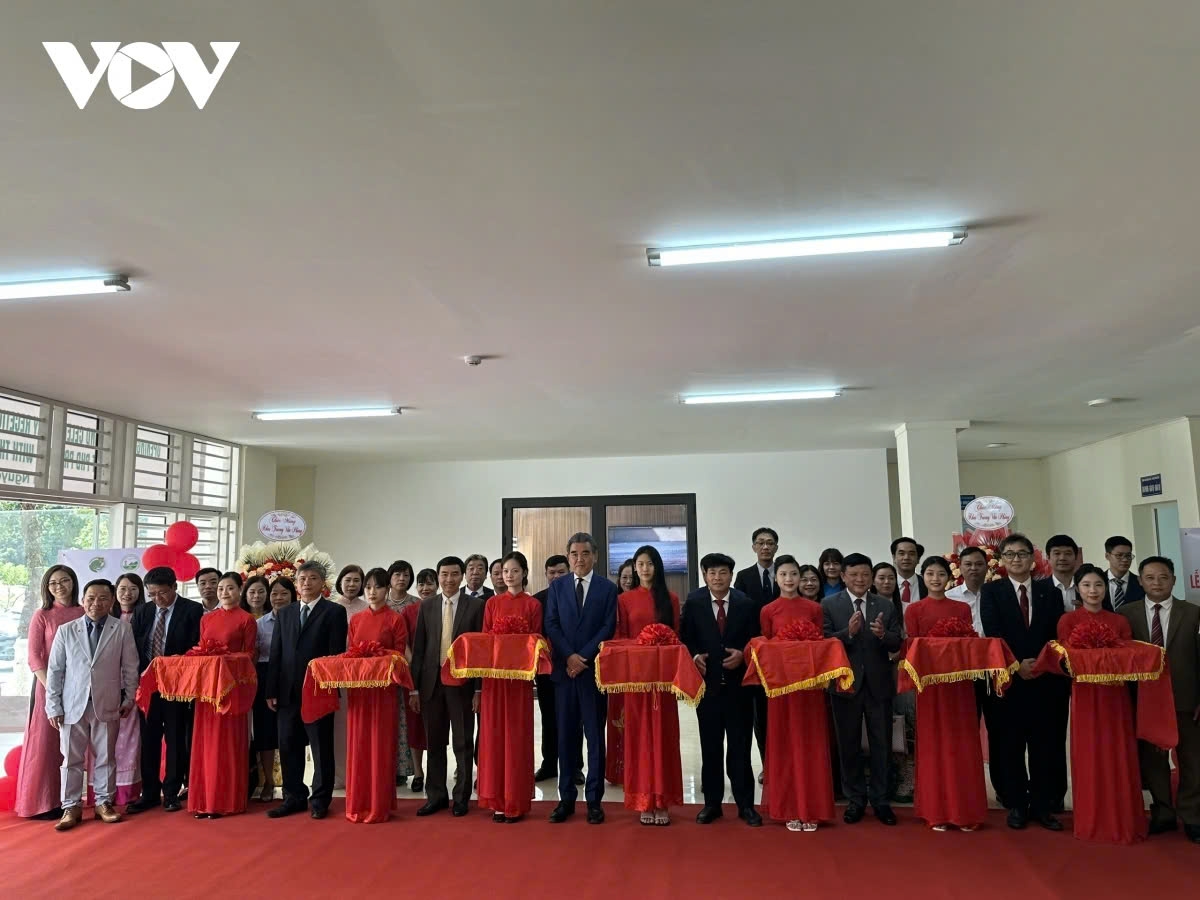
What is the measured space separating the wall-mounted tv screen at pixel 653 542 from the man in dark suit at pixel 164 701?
25.2ft

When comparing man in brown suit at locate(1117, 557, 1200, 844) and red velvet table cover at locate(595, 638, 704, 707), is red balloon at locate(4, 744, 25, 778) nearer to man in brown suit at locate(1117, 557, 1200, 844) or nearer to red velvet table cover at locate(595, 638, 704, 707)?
red velvet table cover at locate(595, 638, 704, 707)

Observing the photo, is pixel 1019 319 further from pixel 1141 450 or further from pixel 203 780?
pixel 1141 450

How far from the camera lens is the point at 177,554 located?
7.36m

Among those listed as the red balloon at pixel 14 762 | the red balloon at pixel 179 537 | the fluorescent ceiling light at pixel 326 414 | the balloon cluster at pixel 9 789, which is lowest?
the balloon cluster at pixel 9 789

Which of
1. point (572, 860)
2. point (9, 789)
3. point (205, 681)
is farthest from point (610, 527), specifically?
point (572, 860)

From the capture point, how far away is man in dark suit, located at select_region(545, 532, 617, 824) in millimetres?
4883

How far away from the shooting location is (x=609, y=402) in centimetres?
842

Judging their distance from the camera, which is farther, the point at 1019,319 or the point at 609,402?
the point at 609,402

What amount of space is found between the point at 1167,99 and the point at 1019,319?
283 centimetres

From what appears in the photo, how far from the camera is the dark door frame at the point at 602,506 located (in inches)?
492

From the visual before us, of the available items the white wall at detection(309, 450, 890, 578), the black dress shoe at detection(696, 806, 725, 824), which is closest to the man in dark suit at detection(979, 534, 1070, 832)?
the black dress shoe at detection(696, 806, 725, 824)

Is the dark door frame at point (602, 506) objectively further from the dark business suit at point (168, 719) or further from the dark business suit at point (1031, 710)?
the dark business suit at point (1031, 710)

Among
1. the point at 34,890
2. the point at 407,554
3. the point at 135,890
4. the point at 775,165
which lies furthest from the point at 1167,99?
the point at 407,554

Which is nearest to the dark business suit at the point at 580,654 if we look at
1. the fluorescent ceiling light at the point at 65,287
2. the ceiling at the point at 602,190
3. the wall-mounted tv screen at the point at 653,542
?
the ceiling at the point at 602,190
